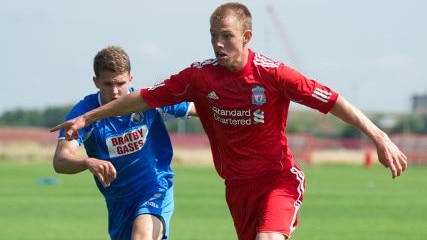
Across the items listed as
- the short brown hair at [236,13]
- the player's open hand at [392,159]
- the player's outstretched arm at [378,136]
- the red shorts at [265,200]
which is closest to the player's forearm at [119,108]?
the short brown hair at [236,13]

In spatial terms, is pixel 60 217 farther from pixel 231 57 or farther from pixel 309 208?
pixel 231 57

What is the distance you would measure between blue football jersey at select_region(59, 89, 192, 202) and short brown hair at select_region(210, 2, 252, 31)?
1.75 metres

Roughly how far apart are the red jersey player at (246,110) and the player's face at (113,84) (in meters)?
0.91

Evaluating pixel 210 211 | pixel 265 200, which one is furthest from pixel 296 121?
pixel 265 200

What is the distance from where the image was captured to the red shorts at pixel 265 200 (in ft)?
32.9

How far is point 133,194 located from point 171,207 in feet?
1.42

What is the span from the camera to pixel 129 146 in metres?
11.3

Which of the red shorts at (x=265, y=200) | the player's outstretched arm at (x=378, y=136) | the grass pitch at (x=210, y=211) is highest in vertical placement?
the player's outstretched arm at (x=378, y=136)

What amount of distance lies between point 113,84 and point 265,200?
78.4 inches

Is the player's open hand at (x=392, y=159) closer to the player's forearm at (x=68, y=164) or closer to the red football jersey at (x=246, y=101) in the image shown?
the red football jersey at (x=246, y=101)

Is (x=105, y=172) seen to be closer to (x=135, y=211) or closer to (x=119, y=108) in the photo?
(x=119, y=108)

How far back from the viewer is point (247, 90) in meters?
9.98

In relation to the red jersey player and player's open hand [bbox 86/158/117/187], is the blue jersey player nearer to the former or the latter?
the red jersey player

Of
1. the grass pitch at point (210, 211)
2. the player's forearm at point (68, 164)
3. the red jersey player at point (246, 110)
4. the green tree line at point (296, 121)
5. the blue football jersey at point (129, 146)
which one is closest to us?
the red jersey player at point (246, 110)
